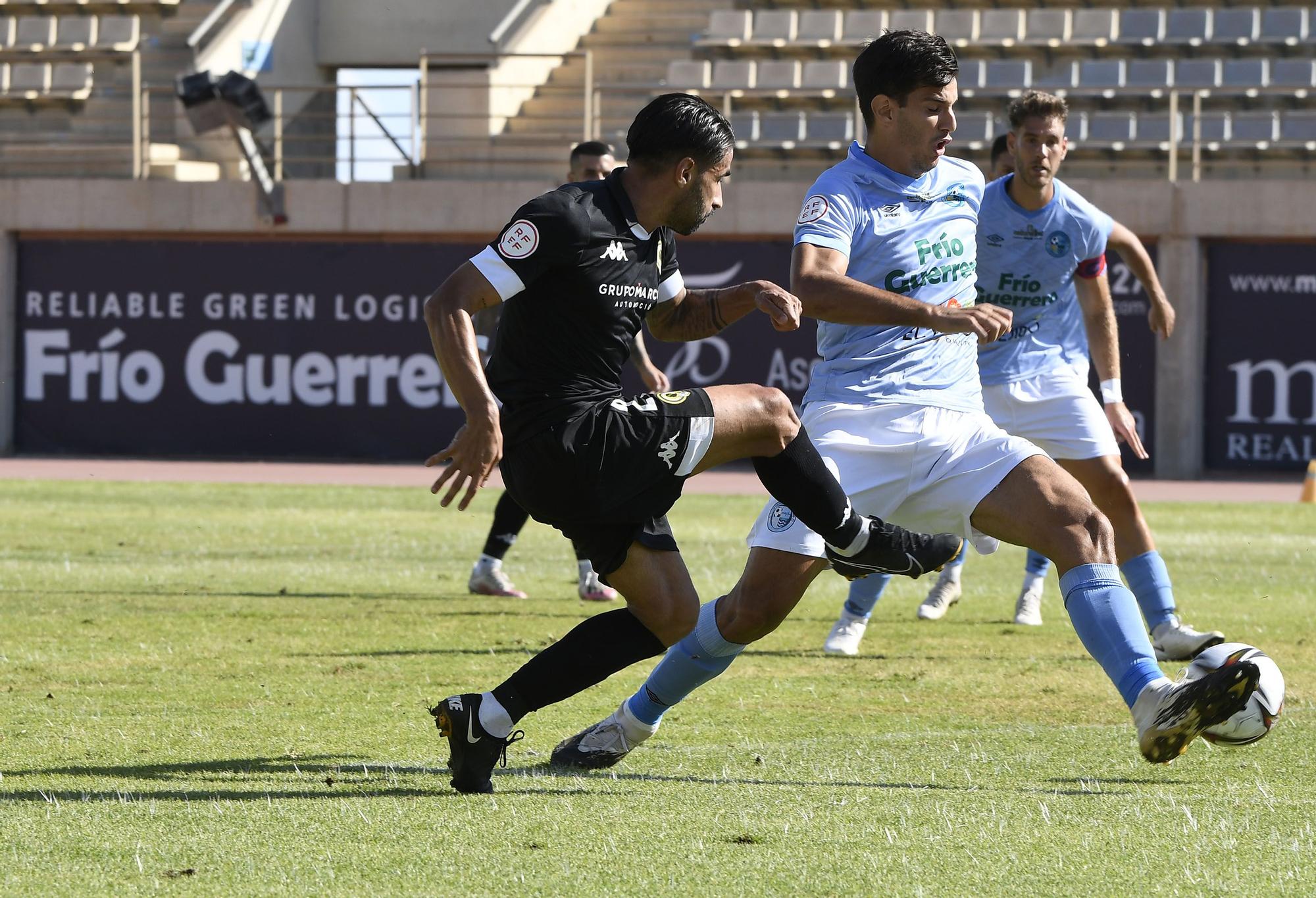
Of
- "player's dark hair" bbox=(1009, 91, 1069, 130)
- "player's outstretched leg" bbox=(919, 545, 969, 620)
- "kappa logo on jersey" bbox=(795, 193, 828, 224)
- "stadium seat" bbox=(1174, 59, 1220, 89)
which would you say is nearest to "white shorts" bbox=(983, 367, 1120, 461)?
"player's dark hair" bbox=(1009, 91, 1069, 130)

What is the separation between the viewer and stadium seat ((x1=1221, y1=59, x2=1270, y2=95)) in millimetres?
23219

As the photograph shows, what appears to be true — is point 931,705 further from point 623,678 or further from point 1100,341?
point 1100,341

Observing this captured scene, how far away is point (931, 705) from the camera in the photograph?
6.42 m

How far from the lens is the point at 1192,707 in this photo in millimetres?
4270

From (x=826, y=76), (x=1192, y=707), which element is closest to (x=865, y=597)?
(x=1192, y=707)

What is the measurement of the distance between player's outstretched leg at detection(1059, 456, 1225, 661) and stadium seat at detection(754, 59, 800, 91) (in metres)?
18.5

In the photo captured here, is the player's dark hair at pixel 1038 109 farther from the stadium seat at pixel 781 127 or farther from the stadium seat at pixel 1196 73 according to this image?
the stadium seat at pixel 1196 73

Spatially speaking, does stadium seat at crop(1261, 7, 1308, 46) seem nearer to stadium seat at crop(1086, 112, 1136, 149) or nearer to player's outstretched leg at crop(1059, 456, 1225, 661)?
stadium seat at crop(1086, 112, 1136, 149)

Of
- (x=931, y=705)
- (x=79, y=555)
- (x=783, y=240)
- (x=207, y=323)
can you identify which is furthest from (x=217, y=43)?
(x=931, y=705)

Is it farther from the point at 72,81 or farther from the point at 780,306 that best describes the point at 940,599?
the point at 72,81

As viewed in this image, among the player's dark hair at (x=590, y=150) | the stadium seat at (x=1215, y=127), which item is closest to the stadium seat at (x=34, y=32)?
the stadium seat at (x=1215, y=127)

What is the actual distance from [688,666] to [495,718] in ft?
2.04

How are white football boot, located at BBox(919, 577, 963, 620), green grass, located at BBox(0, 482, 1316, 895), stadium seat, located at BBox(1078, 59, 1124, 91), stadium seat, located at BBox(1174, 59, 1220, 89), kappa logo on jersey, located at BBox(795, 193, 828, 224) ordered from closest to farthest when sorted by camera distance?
green grass, located at BBox(0, 482, 1316, 895) < kappa logo on jersey, located at BBox(795, 193, 828, 224) < white football boot, located at BBox(919, 577, 963, 620) < stadium seat, located at BBox(1174, 59, 1220, 89) < stadium seat, located at BBox(1078, 59, 1124, 91)

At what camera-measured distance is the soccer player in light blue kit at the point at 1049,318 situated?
7207 mm
